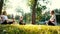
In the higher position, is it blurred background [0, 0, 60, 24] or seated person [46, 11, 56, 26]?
blurred background [0, 0, 60, 24]

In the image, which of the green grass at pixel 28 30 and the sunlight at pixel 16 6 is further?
the sunlight at pixel 16 6

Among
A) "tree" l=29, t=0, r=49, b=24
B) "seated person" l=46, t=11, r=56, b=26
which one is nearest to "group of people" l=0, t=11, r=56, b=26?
"seated person" l=46, t=11, r=56, b=26

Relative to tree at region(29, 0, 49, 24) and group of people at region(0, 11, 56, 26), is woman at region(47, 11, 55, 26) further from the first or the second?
tree at region(29, 0, 49, 24)

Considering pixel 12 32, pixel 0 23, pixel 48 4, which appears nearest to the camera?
pixel 12 32

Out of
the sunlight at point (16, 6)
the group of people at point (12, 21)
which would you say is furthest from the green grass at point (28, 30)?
the sunlight at point (16, 6)

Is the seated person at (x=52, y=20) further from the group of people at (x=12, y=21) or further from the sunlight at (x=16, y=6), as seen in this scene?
the sunlight at (x=16, y=6)

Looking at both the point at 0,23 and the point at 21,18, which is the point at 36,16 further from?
the point at 0,23

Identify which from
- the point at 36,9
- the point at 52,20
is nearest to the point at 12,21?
the point at 36,9

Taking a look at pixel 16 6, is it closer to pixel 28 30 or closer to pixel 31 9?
pixel 31 9

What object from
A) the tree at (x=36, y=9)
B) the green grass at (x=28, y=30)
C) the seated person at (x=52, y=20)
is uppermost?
the tree at (x=36, y=9)

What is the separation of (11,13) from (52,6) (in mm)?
588

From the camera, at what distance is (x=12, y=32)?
178 cm

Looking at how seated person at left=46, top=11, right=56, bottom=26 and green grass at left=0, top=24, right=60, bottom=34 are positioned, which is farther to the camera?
seated person at left=46, top=11, right=56, bottom=26

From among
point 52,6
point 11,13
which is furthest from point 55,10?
point 11,13
